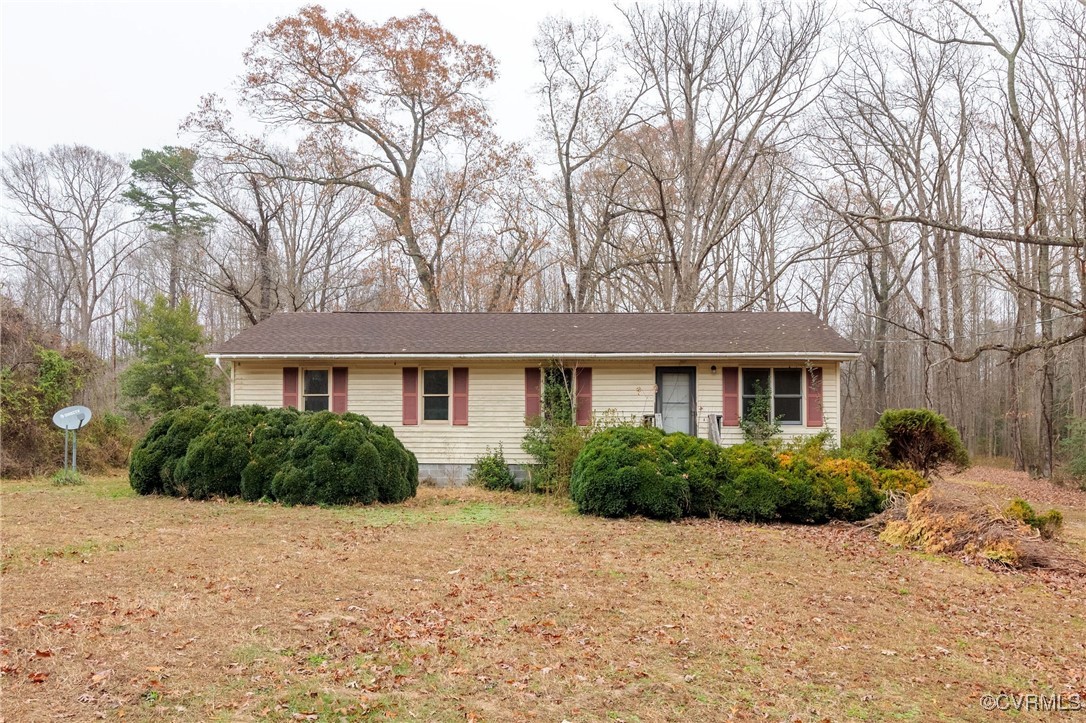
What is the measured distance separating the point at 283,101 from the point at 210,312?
46.5 ft

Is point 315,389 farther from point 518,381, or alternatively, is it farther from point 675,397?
point 675,397

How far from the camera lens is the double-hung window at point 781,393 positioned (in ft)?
51.5

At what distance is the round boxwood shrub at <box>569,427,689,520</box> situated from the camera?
37.4 ft

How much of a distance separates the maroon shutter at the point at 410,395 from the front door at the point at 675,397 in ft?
18.0

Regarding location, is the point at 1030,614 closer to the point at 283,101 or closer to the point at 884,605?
the point at 884,605

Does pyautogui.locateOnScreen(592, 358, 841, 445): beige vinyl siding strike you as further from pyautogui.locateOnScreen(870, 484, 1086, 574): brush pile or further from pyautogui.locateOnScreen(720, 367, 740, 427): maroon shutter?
pyautogui.locateOnScreen(870, 484, 1086, 574): brush pile

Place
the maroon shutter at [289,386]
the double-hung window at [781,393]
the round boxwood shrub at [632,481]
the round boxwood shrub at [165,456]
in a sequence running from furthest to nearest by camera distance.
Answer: the maroon shutter at [289,386], the double-hung window at [781,393], the round boxwood shrub at [165,456], the round boxwood shrub at [632,481]

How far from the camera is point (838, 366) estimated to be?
51.9 ft

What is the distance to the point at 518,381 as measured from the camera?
53.1 feet

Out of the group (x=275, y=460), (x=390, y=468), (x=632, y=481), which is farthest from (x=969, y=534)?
(x=275, y=460)

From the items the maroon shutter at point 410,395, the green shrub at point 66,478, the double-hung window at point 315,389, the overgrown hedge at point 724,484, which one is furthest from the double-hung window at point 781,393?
the green shrub at point 66,478

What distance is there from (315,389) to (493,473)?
15.0 ft

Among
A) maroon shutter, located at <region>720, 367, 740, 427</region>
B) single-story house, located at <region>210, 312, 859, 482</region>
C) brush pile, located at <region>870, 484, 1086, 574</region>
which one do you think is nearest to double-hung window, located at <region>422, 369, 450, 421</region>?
single-story house, located at <region>210, 312, 859, 482</region>

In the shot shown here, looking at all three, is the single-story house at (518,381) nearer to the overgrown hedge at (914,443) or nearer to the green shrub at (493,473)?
the green shrub at (493,473)
